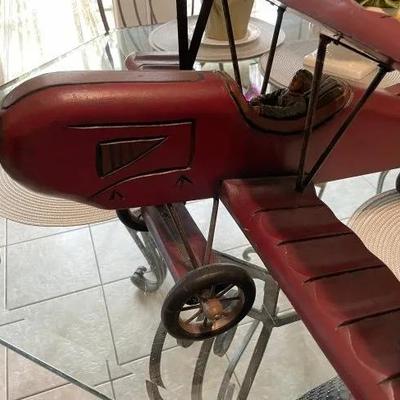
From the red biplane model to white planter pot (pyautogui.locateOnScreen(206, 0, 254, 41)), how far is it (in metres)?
0.38

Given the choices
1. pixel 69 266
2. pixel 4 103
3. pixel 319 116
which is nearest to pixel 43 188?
pixel 4 103

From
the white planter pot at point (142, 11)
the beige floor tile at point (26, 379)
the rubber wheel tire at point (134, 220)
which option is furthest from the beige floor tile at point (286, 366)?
the white planter pot at point (142, 11)

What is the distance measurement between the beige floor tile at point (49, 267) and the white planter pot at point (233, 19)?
0.53 metres

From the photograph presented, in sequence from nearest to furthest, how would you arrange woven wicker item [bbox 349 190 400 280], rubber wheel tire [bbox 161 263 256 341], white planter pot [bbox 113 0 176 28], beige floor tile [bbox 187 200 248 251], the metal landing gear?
rubber wheel tire [bbox 161 263 256 341], woven wicker item [bbox 349 190 400 280], the metal landing gear, beige floor tile [bbox 187 200 248 251], white planter pot [bbox 113 0 176 28]

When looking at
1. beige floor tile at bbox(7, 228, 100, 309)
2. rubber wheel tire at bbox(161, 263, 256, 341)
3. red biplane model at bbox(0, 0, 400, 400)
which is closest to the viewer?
red biplane model at bbox(0, 0, 400, 400)

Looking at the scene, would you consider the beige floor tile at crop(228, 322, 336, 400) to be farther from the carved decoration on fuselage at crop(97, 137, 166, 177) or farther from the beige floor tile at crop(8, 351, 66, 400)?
the beige floor tile at crop(8, 351, 66, 400)

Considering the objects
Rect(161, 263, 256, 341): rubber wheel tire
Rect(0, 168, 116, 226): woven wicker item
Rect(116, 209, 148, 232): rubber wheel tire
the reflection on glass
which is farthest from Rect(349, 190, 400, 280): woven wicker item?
the reflection on glass

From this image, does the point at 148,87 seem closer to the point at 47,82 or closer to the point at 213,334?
the point at 47,82

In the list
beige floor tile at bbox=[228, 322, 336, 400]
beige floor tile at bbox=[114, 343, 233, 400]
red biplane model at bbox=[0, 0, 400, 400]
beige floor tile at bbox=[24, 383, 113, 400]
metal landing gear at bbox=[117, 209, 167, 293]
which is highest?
red biplane model at bbox=[0, 0, 400, 400]

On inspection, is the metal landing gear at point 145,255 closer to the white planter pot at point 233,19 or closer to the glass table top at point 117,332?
the glass table top at point 117,332

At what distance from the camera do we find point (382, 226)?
29.6 inches

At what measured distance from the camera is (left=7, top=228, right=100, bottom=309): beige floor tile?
2.98 ft

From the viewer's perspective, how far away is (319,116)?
0.58 meters

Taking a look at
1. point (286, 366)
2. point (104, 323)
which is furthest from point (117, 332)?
point (286, 366)
